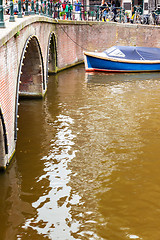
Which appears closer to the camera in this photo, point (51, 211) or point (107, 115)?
point (51, 211)

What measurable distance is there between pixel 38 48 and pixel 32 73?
3.12ft

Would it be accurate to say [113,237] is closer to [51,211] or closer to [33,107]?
[51,211]

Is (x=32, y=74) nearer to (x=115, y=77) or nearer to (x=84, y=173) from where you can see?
(x=84, y=173)

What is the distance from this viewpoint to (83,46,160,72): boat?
19469 millimetres

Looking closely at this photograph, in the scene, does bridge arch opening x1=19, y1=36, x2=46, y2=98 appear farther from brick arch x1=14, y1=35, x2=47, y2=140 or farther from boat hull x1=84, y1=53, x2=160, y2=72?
boat hull x1=84, y1=53, x2=160, y2=72

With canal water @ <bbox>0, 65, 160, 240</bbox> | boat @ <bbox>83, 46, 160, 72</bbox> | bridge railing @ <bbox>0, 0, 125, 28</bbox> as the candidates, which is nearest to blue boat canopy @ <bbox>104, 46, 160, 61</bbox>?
boat @ <bbox>83, 46, 160, 72</bbox>

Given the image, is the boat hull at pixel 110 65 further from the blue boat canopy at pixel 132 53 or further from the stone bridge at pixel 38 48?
the stone bridge at pixel 38 48

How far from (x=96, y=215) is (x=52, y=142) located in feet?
11.3

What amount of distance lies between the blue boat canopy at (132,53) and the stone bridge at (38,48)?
227 centimetres

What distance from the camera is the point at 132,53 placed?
66.8 feet

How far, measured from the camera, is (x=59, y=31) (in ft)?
59.1

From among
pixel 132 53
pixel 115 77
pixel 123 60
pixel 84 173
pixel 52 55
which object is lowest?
pixel 84 173

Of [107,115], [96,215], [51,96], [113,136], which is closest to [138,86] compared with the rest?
[51,96]

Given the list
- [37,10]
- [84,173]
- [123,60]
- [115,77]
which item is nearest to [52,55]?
[115,77]
